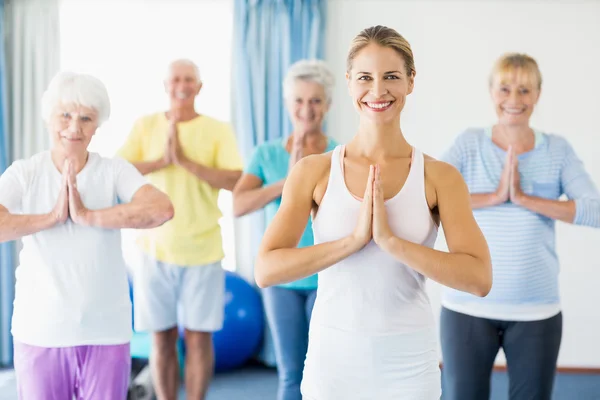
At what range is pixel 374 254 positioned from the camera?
4.56 feet

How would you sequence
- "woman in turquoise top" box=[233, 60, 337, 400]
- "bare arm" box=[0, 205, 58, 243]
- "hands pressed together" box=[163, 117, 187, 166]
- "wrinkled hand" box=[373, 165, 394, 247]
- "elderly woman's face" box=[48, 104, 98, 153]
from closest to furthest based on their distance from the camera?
"wrinkled hand" box=[373, 165, 394, 247], "bare arm" box=[0, 205, 58, 243], "elderly woman's face" box=[48, 104, 98, 153], "woman in turquoise top" box=[233, 60, 337, 400], "hands pressed together" box=[163, 117, 187, 166]

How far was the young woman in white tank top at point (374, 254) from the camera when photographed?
4.46 ft

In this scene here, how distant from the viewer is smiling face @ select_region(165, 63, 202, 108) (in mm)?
2768

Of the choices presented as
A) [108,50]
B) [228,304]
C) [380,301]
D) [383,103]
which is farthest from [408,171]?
[108,50]

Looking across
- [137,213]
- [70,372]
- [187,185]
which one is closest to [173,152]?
[187,185]

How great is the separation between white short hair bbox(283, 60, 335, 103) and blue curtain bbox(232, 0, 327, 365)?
141 cm

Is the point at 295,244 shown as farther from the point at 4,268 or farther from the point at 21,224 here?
the point at 4,268

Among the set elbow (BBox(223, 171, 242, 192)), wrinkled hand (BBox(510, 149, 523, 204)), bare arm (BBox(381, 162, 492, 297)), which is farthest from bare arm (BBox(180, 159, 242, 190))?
bare arm (BBox(381, 162, 492, 297))

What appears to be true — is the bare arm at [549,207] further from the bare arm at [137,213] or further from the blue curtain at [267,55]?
the blue curtain at [267,55]

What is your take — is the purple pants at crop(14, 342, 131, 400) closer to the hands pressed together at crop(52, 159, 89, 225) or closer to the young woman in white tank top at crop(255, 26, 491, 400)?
the hands pressed together at crop(52, 159, 89, 225)

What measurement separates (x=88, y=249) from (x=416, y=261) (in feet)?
3.34

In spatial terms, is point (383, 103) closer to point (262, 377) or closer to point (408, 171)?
Result: point (408, 171)

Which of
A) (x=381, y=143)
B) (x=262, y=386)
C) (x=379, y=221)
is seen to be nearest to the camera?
(x=379, y=221)

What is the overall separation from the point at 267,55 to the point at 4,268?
1.99m
